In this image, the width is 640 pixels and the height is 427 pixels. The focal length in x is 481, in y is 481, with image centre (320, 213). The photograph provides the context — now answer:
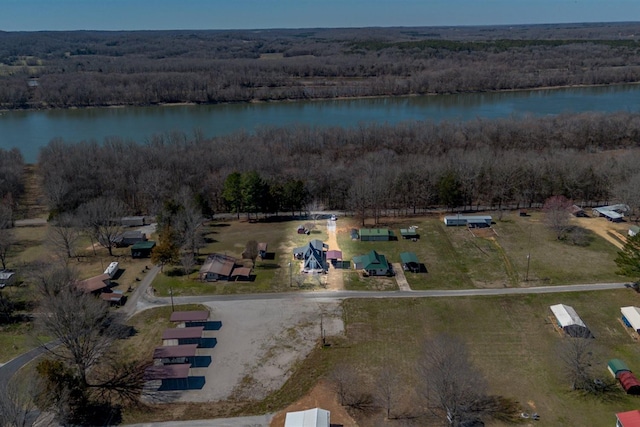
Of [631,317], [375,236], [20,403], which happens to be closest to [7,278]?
[20,403]

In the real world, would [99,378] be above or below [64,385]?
below

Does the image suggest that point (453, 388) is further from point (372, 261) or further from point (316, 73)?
point (316, 73)

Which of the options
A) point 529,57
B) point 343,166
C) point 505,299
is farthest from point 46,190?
point 529,57

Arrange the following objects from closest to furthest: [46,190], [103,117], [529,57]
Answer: [46,190] → [103,117] → [529,57]

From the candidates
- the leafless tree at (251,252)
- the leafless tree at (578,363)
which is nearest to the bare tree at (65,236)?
the leafless tree at (251,252)

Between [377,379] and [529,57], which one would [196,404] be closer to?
[377,379]

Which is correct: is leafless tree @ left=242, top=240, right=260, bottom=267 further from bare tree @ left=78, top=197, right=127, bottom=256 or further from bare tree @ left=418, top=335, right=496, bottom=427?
bare tree @ left=418, top=335, right=496, bottom=427

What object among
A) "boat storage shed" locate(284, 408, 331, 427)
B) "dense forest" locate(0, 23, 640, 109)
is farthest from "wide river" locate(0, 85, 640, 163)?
"boat storage shed" locate(284, 408, 331, 427)
